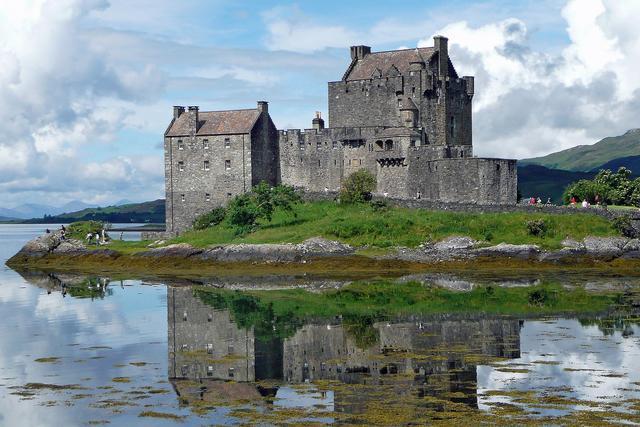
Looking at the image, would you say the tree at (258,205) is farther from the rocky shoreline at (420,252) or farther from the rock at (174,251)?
the rocky shoreline at (420,252)

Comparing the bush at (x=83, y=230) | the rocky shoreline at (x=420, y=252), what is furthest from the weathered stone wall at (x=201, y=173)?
the rocky shoreline at (x=420, y=252)

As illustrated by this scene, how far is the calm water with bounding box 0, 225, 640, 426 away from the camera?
24.9m

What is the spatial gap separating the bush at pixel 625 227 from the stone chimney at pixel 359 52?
82.9ft

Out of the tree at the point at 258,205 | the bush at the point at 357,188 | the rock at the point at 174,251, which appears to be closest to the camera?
the rock at the point at 174,251

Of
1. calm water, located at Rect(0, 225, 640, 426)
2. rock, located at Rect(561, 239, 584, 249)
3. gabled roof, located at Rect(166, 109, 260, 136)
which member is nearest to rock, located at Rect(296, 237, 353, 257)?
rock, located at Rect(561, 239, 584, 249)

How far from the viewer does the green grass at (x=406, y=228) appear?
212ft

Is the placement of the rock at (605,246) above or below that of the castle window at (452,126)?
below

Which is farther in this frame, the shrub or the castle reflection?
the shrub

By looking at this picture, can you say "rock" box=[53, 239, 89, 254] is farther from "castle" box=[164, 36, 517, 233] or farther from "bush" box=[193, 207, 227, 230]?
"bush" box=[193, 207, 227, 230]

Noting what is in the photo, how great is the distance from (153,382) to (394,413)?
7.87 metres

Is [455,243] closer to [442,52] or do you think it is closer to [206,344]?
[442,52]

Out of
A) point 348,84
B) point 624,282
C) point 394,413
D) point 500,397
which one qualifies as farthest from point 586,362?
point 348,84

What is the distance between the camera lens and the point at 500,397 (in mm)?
26094

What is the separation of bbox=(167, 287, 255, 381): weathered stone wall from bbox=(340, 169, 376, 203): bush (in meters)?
26.1
